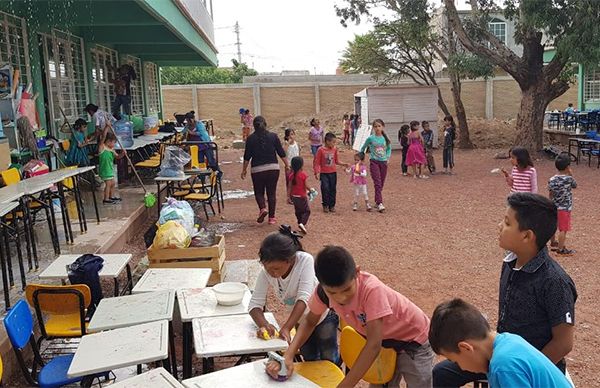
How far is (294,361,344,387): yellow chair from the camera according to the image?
110 inches

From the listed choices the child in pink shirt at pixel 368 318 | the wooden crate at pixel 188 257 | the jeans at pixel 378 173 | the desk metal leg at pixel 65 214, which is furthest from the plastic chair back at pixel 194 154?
the child in pink shirt at pixel 368 318

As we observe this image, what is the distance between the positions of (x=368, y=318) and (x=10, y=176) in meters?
5.90

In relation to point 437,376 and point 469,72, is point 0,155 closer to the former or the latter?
point 437,376

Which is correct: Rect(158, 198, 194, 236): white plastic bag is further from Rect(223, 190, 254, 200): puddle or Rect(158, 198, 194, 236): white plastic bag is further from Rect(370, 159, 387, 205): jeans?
Rect(223, 190, 254, 200): puddle

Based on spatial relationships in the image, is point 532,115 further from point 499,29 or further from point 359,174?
point 499,29

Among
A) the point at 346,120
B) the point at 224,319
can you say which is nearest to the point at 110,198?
the point at 224,319

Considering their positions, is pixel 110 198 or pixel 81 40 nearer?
pixel 110 198

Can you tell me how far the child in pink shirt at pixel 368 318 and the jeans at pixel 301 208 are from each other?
5385 mm

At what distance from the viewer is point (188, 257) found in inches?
215

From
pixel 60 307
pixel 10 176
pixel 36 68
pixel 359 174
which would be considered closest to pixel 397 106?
pixel 359 174

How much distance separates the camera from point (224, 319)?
128 inches

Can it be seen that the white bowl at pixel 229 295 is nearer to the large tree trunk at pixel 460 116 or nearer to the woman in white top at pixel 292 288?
the woman in white top at pixel 292 288

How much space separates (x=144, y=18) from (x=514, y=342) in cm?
947

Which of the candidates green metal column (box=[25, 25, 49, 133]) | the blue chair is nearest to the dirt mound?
green metal column (box=[25, 25, 49, 133])
